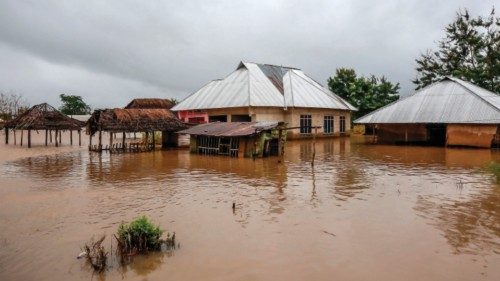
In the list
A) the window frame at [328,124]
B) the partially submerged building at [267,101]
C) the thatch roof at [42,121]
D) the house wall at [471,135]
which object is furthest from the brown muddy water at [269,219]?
the window frame at [328,124]

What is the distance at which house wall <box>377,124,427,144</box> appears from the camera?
29.7 meters

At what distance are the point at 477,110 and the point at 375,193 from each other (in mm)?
17346

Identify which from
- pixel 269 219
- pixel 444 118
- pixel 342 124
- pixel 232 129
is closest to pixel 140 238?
pixel 269 219

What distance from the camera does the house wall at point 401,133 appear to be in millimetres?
29672

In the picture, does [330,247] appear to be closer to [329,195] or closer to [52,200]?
[329,195]

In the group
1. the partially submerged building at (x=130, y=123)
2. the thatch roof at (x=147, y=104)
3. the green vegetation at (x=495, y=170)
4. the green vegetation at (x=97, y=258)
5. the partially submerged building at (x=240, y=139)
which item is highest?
the thatch roof at (x=147, y=104)

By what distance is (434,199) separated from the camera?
39.4 ft

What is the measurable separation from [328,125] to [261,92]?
341 inches

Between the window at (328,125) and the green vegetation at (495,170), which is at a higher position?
the window at (328,125)

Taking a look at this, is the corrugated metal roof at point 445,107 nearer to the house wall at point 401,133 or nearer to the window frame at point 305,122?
the house wall at point 401,133

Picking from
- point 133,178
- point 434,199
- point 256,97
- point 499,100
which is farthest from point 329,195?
point 499,100

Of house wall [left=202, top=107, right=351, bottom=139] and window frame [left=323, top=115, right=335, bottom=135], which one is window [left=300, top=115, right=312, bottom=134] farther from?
window frame [left=323, top=115, right=335, bottom=135]

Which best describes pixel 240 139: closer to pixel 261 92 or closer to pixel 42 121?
pixel 261 92

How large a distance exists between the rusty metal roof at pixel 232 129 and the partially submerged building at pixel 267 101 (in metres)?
6.63
